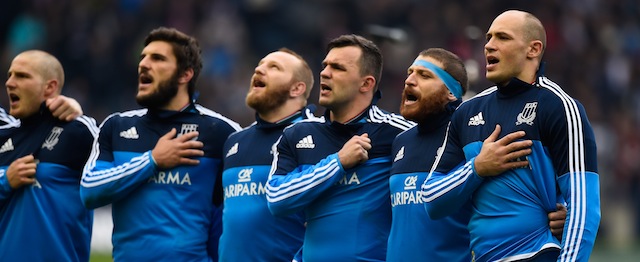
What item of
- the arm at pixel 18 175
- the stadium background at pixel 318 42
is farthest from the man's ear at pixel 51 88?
the stadium background at pixel 318 42

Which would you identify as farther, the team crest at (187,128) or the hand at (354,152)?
the team crest at (187,128)

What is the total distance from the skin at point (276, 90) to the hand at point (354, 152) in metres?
1.03

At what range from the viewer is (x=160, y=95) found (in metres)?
8.70

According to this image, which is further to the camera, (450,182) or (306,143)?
(306,143)

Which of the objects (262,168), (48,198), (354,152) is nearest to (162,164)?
(262,168)

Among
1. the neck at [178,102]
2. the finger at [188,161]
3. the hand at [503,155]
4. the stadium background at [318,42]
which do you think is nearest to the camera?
the hand at [503,155]

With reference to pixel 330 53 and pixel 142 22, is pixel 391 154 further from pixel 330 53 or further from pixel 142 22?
pixel 142 22

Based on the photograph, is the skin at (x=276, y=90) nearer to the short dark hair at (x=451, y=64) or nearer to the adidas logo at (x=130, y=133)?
the adidas logo at (x=130, y=133)

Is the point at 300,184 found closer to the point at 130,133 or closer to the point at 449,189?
the point at 449,189

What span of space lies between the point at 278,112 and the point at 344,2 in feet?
43.4

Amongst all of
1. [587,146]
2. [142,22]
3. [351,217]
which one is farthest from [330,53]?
[142,22]

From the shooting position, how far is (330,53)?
26.7 ft

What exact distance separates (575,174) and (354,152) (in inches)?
63.5

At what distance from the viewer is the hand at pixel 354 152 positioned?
24.8ft
